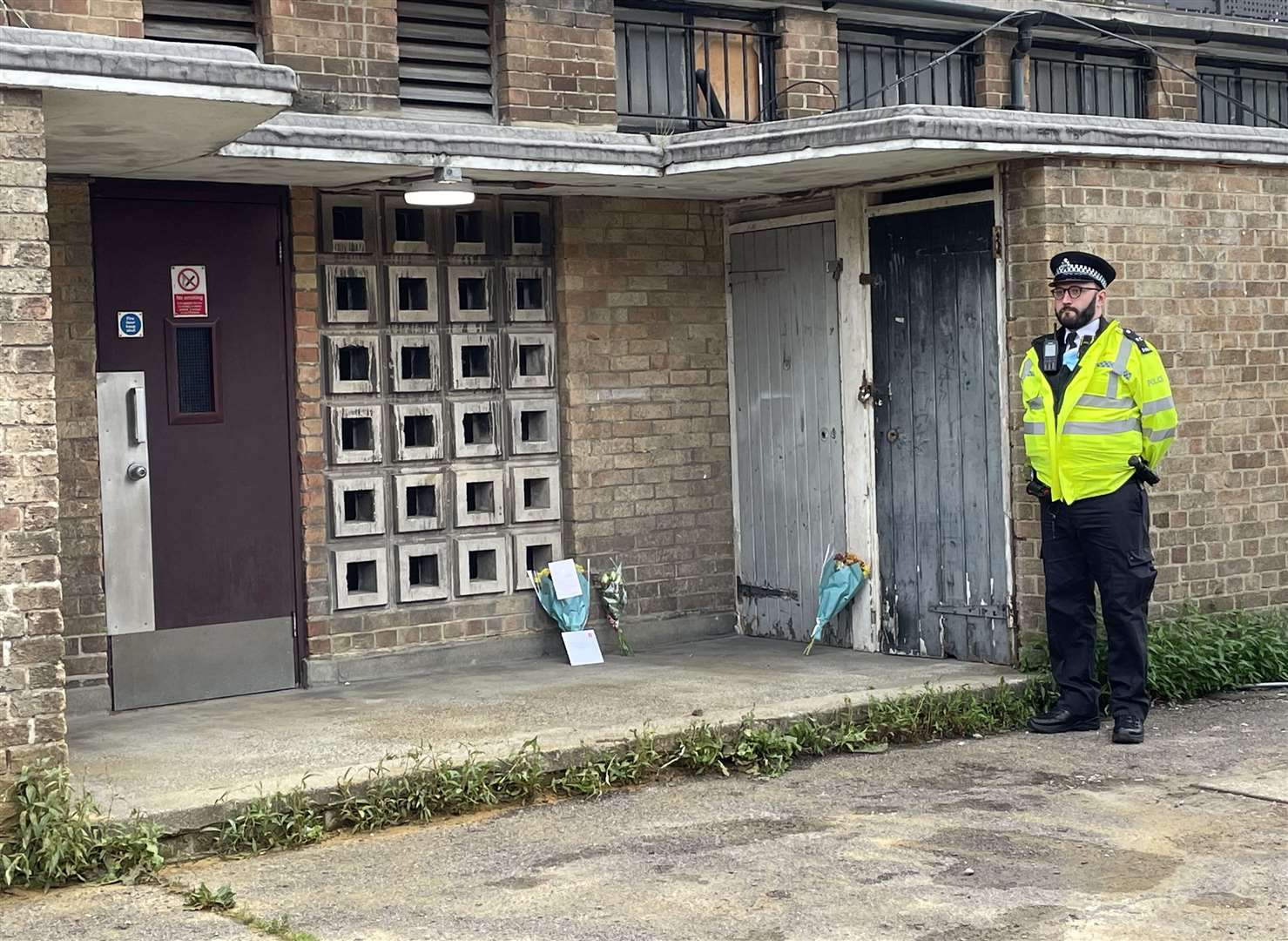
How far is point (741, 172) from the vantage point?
9.28 m

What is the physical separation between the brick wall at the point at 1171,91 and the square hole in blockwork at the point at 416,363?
7394 mm

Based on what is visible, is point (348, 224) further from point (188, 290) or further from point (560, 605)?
point (560, 605)

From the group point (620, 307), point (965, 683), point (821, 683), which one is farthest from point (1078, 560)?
point (620, 307)

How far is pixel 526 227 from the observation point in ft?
33.3

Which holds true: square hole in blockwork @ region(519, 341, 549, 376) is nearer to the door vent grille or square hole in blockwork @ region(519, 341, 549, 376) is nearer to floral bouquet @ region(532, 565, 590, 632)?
floral bouquet @ region(532, 565, 590, 632)

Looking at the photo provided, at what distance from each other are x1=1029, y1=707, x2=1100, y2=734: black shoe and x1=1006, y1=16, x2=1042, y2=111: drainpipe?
624 centimetres

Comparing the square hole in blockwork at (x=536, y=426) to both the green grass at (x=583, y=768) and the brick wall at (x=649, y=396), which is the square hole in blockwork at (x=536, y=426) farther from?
the green grass at (x=583, y=768)

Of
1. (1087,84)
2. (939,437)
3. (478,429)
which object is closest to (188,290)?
(478,429)

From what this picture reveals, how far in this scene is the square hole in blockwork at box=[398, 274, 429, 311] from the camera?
9.70 m

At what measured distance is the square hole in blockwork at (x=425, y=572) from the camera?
9812mm

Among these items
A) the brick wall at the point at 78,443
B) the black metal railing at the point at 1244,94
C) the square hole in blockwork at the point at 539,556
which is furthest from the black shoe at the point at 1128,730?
the black metal railing at the point at 1244,94

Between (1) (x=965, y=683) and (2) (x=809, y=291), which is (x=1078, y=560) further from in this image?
(2) (x=809, y=291)

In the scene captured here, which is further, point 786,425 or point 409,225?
point 786,425

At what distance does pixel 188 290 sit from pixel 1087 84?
8126 mm
